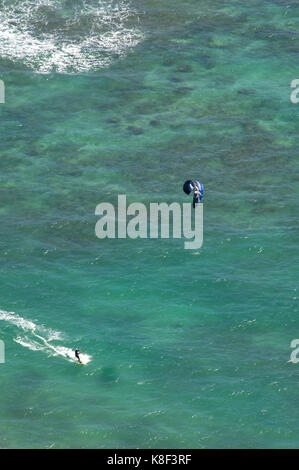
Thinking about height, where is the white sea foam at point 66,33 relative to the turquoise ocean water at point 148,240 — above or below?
above

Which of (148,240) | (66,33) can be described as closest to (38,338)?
(148,240)

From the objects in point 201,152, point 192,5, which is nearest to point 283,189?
point 201,152

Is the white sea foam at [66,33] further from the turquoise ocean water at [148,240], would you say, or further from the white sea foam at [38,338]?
the white sea foam at [38,338]

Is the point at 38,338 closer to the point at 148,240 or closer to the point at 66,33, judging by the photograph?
the point at 148,240

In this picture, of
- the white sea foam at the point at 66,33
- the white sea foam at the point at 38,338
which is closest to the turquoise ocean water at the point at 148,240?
the white sea foam at the point at 38,338

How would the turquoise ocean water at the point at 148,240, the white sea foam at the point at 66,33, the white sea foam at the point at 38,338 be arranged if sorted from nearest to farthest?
1. the turquoise ocean water at the point at 148,240
2. the white sea foam at the point at 38,338
3. the white sea foam at the point at 66,33

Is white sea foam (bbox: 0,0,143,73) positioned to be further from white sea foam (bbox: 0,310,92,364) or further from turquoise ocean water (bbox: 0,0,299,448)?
white sea foam (bbox: 0,310,92,364)

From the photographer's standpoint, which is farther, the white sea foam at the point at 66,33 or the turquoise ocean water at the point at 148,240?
the white sea foam at the point at 66,33
